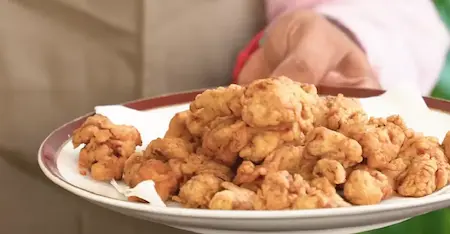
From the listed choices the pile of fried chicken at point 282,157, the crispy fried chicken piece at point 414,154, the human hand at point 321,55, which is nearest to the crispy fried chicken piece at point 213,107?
the pile of fried chicken at point 282,157

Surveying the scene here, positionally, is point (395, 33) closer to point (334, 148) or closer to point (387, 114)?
point (387, 114)

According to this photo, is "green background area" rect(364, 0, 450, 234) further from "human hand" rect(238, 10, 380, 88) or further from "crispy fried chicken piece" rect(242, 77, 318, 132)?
"crispy fried chicken piece" rect(242, 77, 318, 132)

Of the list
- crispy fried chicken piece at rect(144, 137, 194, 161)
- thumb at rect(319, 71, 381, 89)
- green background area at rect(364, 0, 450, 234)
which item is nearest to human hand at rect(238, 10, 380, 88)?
thumb at rect(319, 71, 381, 89)

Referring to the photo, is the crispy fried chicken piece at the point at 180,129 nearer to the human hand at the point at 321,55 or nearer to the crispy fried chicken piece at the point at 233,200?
the crispy fried chicken piece at the point at 233,200

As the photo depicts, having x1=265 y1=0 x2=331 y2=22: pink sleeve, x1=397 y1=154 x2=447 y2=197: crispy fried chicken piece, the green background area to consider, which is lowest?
the green background area

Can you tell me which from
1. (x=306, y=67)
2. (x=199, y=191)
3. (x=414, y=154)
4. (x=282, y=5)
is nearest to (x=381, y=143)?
(x=414, y=154)

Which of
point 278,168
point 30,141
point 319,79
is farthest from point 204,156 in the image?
point 30,141
